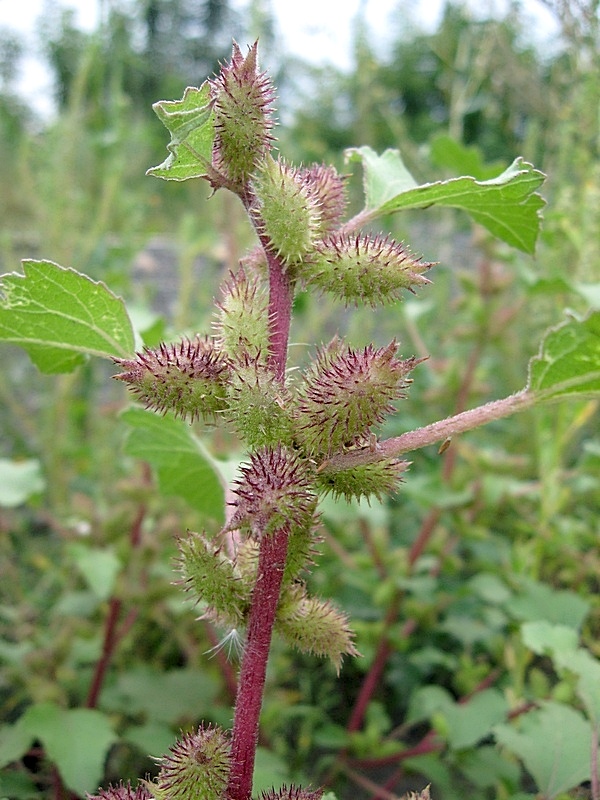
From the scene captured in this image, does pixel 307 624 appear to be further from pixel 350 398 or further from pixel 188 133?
pixel 188 133

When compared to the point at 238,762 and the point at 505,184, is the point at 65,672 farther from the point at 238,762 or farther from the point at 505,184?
the point at 505,184

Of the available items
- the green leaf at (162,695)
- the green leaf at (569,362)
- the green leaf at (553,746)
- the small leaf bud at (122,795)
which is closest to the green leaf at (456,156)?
the green leaf at (569,362)

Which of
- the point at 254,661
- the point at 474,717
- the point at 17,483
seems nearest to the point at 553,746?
the point at 474,717

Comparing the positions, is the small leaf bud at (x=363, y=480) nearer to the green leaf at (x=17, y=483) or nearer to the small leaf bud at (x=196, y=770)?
the small leaf bud at (x=196, y=770)

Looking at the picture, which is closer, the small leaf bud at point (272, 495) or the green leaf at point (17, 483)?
the small leaf bud at point (272, 495)

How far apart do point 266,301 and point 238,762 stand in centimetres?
42

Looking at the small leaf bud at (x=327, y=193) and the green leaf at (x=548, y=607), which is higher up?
the small leaf bud at (x=327, y=193)

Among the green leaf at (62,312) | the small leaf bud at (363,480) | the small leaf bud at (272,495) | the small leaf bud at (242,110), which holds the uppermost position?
the small leaf bud at (242,110)

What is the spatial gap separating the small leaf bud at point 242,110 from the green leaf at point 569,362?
32 cm

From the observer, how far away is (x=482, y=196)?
774 millimetres

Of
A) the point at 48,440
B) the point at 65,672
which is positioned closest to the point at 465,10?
the point at 48,440

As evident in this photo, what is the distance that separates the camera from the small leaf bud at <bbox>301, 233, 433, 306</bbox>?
66 cm

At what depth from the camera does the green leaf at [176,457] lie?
0.93 m

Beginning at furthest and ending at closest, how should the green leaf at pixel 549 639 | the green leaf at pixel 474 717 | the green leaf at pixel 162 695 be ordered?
the green leaf at pixel 162 695 → the green leaf at pixel 474 717 → the green leaf at pixel 549 639
